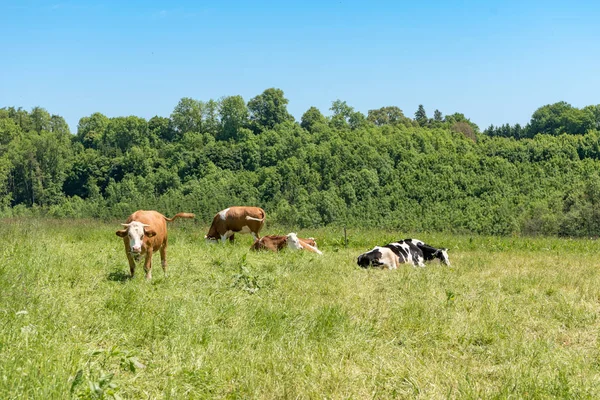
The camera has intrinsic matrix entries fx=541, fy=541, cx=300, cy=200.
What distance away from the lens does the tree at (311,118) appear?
115 metres

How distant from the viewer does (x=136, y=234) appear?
31.1ft

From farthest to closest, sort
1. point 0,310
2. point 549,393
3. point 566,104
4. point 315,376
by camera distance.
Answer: point 566,104 → point 0,310 → point 315,376 → point 549,393

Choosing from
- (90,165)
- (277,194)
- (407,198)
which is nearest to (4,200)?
(90,165)

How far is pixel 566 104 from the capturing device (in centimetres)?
12012

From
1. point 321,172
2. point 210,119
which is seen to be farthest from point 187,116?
point 321,172

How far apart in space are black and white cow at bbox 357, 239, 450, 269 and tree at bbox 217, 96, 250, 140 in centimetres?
9796

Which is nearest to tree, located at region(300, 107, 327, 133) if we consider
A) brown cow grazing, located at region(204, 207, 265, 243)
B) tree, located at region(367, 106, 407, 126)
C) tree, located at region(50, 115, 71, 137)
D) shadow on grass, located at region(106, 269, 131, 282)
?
tree, located at region(367, 106, 407, 126)

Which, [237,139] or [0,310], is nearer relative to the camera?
[0,310]

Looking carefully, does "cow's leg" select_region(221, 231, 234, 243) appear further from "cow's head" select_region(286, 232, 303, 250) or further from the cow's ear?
the cow's ear

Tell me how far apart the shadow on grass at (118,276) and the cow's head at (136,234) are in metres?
0.47

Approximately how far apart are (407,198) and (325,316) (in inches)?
2465

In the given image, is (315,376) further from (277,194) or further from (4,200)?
(4,200)

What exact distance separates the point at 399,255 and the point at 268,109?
105 m

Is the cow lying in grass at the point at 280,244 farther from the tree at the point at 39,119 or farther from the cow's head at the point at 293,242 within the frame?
the tree at the point at 39,119
